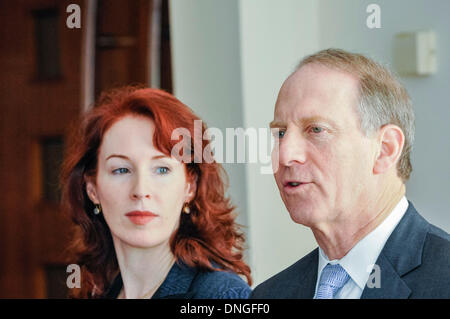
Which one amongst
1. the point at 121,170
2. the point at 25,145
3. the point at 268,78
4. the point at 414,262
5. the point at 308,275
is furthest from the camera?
the point at 25,145

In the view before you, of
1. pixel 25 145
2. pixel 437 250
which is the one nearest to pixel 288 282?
pixel 437 250

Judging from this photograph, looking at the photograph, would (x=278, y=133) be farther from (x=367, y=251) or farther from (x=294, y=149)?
(x=367, y=251)

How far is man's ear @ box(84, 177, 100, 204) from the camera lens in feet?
3.83

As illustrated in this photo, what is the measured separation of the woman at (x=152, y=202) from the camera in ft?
3.62

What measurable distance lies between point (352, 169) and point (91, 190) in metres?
0.48

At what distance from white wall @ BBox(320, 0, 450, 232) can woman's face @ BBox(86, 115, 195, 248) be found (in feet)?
1.26

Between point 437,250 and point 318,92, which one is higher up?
point 318,92

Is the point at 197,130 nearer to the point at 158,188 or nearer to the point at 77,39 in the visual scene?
the point at 158,188

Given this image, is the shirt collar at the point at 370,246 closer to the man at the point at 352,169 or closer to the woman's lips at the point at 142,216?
the man at the point at 352,169

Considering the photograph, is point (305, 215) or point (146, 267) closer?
point (305, 215)

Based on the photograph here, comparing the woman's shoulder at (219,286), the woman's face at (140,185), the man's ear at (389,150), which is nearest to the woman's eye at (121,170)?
the woman's face at (140,185)

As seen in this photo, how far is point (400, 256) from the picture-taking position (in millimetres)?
897

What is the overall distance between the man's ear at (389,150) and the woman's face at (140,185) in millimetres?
340
